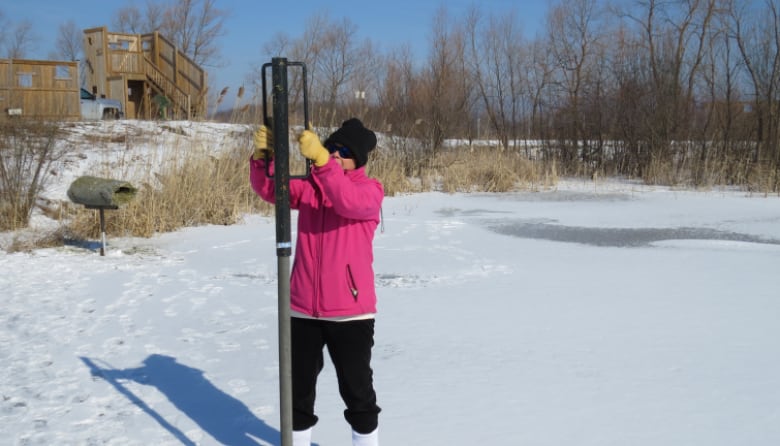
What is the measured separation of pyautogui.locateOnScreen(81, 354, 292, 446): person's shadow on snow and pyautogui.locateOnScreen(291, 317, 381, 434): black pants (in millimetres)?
480

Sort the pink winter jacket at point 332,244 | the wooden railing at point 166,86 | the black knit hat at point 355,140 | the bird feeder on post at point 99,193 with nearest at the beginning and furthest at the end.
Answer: the pink winter jacket at point 332,244 < the black knit hat at point 355,140 < the bird feeder on post at point 99,193 < the wooden railing at point 166,86

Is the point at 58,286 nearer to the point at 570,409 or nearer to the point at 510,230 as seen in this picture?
the point at 570,409

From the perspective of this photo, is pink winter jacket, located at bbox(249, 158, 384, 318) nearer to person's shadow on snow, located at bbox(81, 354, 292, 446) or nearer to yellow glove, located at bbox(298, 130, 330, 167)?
yellow glove, located at bbox(298, 130, 330, 167)

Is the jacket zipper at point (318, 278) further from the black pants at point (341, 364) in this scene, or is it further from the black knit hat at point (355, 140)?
the black knit hat at point (355, 140)

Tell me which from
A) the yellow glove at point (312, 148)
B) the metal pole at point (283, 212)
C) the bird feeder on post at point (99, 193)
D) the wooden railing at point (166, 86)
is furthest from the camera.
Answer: the wooden railing at point (166, 86)

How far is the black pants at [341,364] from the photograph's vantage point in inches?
101

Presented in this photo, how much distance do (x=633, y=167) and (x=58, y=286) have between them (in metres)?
14.8

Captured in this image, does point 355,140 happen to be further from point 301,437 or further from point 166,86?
point 166,86

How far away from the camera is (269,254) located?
7594 mm

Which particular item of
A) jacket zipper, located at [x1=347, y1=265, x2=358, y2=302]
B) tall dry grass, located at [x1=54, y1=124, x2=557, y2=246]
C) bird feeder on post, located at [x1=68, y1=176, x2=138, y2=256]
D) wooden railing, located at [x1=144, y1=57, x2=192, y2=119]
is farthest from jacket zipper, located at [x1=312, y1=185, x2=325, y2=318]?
wooden railing, located at [x1=144, y1=57, x2=192, y2=119]

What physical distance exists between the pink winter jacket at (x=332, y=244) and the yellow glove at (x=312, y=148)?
22cm

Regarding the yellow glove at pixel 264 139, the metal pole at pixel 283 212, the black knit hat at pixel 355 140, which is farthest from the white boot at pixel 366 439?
the yellow glove at pixel 264 139

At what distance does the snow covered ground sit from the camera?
310cm

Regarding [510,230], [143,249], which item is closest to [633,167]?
[510,230]
